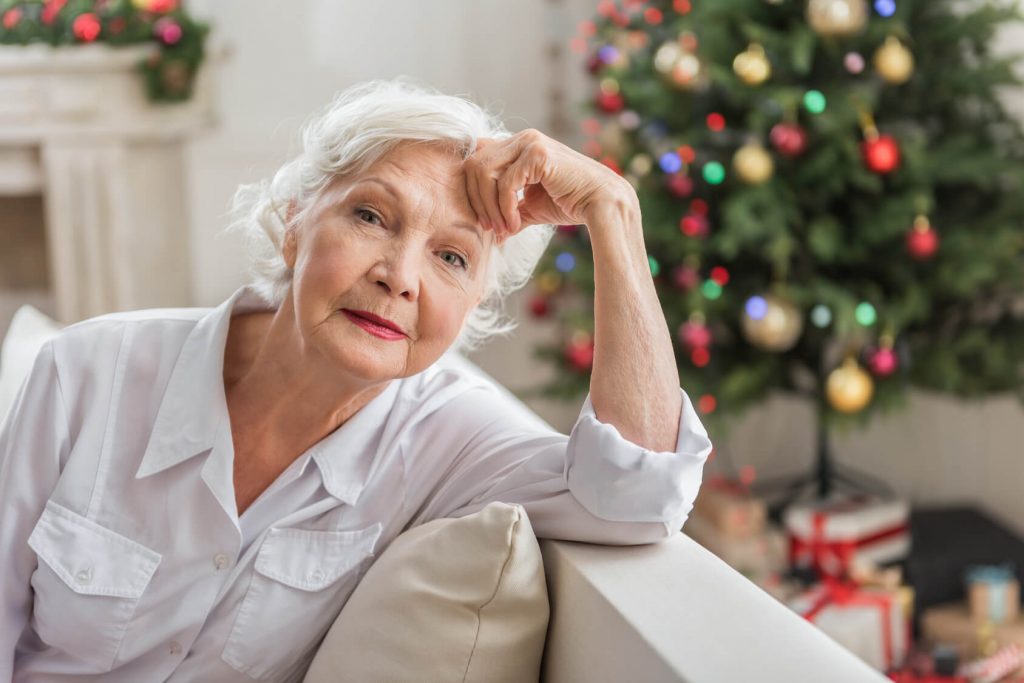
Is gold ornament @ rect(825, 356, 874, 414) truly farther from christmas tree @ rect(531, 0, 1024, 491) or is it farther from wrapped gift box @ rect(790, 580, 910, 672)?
wrapped gift box @ rect(790, 580, 910, 672)

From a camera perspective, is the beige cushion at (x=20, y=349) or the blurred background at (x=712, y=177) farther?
the blurred background at (x=712, y=177)

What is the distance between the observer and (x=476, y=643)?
3.63ft

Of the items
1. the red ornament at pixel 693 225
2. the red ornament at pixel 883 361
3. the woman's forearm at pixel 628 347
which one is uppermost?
the woman's forearm at pixel 628 347

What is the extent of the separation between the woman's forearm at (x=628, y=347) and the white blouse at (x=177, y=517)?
3cm

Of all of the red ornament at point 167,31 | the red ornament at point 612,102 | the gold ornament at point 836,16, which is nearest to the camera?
the gold ornament at point 836,16

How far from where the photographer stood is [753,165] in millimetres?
2676

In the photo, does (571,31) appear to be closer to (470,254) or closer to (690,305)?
(690,305)

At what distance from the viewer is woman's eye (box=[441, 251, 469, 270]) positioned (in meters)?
1.30

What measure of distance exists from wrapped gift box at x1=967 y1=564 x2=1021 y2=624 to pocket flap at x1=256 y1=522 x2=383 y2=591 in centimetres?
204

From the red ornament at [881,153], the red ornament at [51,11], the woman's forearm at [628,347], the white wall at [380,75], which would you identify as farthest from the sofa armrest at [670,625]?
the red ornament at [51,11]

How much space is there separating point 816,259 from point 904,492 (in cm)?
115

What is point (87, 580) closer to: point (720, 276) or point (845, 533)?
point (720, 276)

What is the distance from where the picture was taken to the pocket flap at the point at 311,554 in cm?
128

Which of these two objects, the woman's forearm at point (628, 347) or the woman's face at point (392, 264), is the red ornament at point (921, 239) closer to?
the woman's forearm at point (628, 347)
